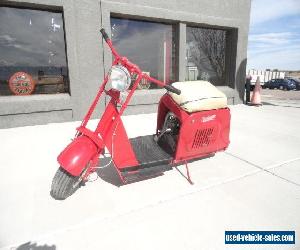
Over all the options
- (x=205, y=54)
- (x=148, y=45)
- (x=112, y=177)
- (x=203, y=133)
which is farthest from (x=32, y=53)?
(x=205, y=54)

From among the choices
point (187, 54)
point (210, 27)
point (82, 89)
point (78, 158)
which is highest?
point (210, 27)

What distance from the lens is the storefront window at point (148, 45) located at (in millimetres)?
7376

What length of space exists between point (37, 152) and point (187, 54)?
623 centimetres

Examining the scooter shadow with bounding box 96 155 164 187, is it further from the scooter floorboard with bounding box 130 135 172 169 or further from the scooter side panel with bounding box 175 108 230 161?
the scooter side panel with bounding box 175 108 230 161

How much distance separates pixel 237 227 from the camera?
2273mm

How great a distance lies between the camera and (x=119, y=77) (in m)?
2.44

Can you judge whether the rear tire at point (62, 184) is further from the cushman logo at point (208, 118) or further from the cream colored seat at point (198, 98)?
the cushman logo at point (208, 118)

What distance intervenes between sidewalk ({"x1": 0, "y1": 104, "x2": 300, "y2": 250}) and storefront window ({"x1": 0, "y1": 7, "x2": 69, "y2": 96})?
2.64 metres

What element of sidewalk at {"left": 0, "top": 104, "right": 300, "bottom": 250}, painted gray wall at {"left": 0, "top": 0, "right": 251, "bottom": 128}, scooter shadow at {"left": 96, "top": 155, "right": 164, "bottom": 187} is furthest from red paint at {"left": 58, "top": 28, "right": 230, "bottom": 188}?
painted gray wall at {"left": 0, "top": 0, "right": 251, "bottom": 128}

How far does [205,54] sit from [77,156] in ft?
26.1

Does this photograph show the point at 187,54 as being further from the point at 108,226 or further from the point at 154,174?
the point at 108,226

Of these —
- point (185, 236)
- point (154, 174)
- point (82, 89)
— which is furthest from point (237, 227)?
point (82, 89)

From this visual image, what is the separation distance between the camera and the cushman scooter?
Answer: 2.54m

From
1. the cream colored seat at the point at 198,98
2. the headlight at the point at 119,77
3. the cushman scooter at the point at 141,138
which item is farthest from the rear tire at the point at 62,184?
the cream colored seat at the point at 198,98
